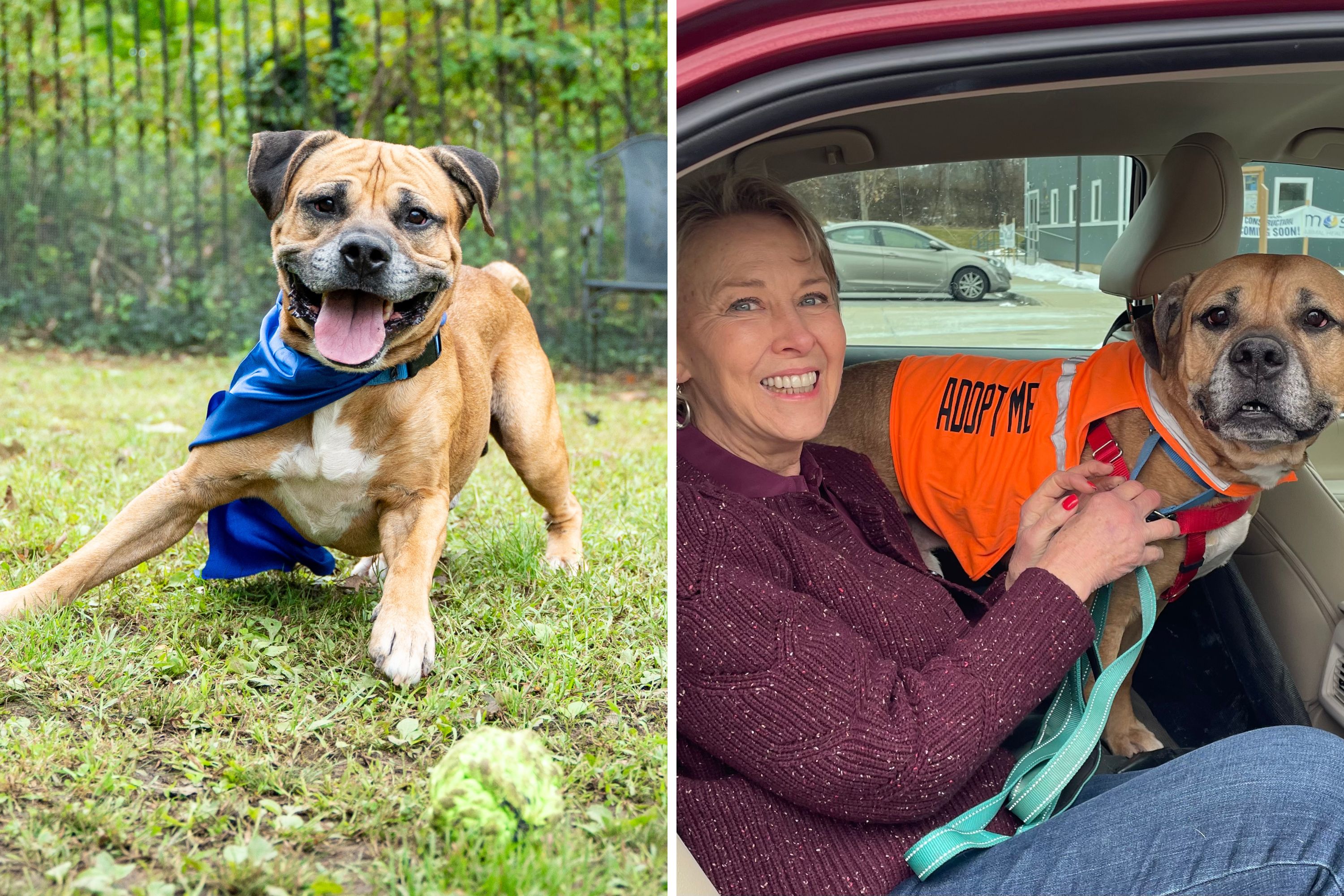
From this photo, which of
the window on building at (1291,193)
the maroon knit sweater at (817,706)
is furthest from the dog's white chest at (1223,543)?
the maroon knit sweater at (817,706)

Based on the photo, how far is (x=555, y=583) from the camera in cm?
289

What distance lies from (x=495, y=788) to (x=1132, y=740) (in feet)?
4.78

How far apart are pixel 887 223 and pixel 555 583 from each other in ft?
4.09

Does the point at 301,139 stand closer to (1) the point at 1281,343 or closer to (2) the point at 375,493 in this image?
(2) the point at 375,493

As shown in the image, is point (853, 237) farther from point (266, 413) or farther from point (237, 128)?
point (237, 128)

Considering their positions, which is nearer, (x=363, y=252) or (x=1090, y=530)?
(x=1090, y=530)

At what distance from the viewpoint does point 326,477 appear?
252 centimetres

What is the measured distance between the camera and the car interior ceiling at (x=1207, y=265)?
6.89ft

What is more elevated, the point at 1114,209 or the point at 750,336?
the point at 1114,209

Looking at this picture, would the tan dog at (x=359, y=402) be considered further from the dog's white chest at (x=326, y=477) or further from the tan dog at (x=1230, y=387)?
the tan dog at (x=1230, y=387)

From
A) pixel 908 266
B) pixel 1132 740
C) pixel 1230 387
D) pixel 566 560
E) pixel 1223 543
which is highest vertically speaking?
pixel 908 266

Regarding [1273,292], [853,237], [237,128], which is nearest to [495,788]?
[853,237]

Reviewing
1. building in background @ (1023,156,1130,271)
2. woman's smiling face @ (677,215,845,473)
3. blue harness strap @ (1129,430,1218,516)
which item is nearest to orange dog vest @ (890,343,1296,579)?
blue harness strap @ (1129,430,1218,516)

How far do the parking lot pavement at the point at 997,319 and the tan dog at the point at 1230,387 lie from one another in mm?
238
